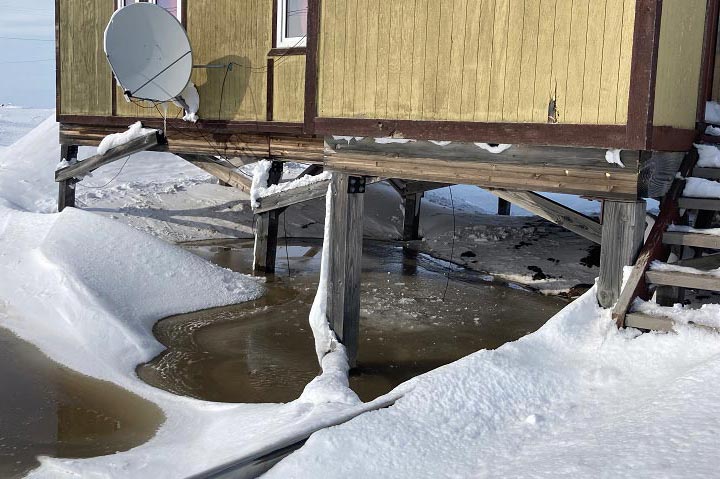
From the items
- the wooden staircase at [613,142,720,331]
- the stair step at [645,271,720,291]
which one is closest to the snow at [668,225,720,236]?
the wooden staircase at [613,142,720,331]

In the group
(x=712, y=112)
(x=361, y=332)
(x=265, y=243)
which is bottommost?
(x=361, y=332)

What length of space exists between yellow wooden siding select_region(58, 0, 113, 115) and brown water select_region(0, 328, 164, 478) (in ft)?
20.4

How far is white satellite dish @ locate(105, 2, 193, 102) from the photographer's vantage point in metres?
10.6

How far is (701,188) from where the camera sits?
6.41 m

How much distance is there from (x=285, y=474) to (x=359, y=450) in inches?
17.4

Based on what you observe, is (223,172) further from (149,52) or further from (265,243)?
(149,52)

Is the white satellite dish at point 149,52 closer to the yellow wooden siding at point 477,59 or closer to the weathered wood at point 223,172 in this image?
the weathered wood at point 223,172

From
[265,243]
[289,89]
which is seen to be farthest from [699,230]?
[265,243]

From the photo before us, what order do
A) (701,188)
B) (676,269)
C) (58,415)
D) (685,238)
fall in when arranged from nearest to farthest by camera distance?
(676,269) < (685,238) < (701,188) < (58,415)

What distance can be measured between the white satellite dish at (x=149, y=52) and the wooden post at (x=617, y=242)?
6993 millimetres

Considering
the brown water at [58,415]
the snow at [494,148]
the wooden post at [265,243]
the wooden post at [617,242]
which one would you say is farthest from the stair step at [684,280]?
the wooden post at [265,243]

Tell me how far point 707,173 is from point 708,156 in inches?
7.4

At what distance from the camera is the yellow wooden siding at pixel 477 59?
18.7ft

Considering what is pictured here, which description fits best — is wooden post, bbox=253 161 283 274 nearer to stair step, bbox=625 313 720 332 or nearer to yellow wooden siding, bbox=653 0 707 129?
yellow wooden siding, bbox=653 0 707 129
